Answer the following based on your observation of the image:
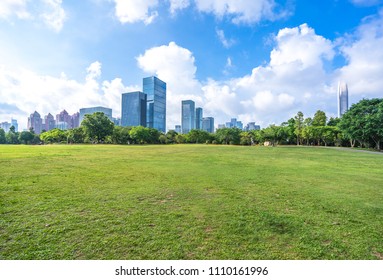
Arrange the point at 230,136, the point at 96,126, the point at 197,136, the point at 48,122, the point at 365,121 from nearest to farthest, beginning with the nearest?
the point at 365,121 < the point at 96,126 < the point at 230,136 < the point at 197,136 < the point at 48,122

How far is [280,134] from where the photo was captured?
68812 millimetres

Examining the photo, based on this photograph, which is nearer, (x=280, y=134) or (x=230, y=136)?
(x=280, y=134)

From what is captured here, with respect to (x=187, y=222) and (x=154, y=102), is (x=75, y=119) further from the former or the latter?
(x=187, y=222)

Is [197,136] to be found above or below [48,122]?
below

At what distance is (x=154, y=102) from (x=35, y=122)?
9930 centimetres

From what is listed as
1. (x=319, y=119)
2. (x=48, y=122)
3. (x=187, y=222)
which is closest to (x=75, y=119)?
(x=48, y=122)

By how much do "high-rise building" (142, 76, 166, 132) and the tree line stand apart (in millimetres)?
59202

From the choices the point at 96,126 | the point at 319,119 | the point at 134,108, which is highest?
Result: the point at 134,108

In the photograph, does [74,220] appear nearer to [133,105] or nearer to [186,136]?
[186,136]

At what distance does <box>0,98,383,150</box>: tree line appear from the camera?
43.1 m

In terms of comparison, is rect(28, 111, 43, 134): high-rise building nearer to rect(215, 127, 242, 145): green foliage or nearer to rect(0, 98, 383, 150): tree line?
rect(0, 98, 383, 150): tree line
